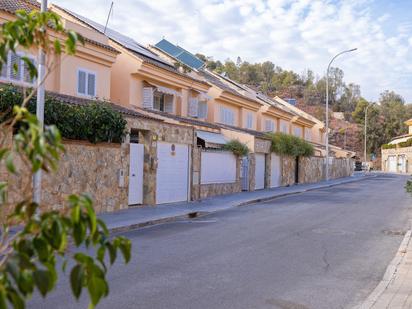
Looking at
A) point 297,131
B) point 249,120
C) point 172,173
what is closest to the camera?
point 172,173

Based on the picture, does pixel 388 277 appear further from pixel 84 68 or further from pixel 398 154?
pixel 398 154

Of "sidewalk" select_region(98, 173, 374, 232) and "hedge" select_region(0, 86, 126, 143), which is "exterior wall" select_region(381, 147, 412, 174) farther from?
"hedge" select_region(0, 86, 126, 143)

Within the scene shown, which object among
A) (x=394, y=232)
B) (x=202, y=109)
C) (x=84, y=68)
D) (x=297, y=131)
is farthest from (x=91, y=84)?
(x=297, y=131)

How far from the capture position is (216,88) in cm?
3406

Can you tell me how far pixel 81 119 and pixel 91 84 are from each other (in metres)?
7.16

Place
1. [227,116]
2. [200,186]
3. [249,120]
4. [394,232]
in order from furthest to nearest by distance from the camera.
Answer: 1. [249,120]
2. [227,116]
3. [200,186]
4. [394,232]

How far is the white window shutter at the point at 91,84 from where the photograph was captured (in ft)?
72.7

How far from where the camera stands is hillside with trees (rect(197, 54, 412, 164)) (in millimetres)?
105500

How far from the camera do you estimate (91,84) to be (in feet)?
73.3

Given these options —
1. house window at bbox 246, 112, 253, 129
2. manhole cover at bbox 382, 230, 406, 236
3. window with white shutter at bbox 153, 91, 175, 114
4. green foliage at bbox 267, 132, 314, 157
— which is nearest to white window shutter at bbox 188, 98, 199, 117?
window with white shutter at bbox 153, 91, 175, 114

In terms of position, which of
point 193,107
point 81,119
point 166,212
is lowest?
point 166,212

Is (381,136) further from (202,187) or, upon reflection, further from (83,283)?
(83,283)

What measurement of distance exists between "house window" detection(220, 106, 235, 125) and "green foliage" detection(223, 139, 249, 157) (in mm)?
7618

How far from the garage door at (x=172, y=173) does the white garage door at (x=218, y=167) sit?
2.00m
